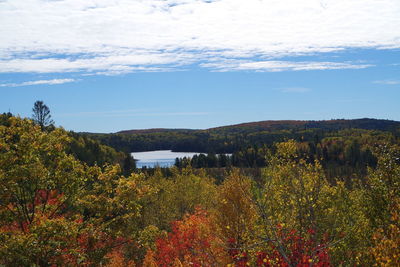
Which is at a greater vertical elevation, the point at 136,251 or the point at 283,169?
the point at 283,169

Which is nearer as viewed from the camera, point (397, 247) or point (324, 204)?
point (397, 247)

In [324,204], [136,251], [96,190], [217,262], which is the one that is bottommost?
[136,251]

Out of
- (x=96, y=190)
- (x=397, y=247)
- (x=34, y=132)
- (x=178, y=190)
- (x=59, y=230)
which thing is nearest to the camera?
(x=397, y=247)

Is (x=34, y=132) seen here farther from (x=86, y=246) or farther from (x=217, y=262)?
(x=217, y=262)

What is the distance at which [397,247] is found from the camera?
12.6 metres

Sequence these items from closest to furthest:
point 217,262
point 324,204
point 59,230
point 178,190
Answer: point 59,230
point 324,204
point 217,262
point 178,190

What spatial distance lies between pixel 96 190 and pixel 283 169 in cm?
1191

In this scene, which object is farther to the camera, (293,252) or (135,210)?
(135,210)

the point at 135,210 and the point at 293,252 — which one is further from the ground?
the point at 135,210

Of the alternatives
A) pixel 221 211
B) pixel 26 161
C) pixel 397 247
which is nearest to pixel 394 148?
pixel 397 247

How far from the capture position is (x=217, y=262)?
2733 cm

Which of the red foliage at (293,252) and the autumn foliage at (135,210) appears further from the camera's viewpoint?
the autumn foliage at (135,210)

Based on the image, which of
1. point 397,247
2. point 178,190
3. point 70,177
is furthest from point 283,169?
point 178,190

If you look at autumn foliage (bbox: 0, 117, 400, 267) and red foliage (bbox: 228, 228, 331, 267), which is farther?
autumn foliage (bbox: 0, 117, 400, 267)
